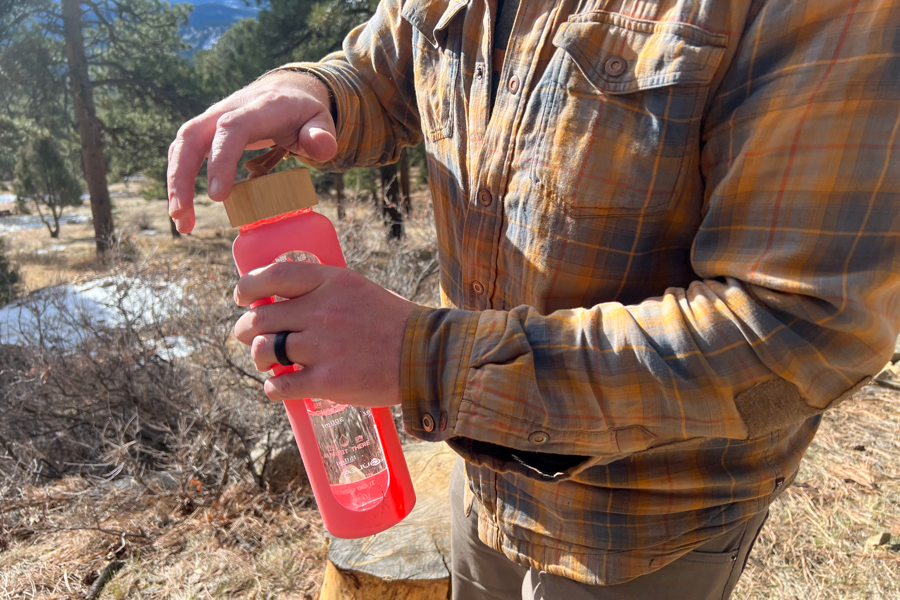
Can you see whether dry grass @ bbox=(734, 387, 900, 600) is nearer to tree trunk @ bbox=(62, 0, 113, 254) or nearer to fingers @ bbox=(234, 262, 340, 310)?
fingers @ bbox=(234, 262, 340, 310)

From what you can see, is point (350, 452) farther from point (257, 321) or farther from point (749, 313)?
point (749, 313)

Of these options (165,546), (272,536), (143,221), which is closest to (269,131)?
(272,536)

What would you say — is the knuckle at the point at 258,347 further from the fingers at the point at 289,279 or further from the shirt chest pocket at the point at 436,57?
the shirt chest pocket at the point at 436,57

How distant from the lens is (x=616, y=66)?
86 centimetres

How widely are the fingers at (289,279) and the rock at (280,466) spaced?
2905mm

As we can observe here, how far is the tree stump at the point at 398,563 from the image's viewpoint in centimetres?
204

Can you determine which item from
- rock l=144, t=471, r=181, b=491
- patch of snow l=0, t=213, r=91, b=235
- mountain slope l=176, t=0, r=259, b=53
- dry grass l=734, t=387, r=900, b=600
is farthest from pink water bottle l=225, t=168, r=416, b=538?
mountain slope l=176, t=0, r=259, b=53

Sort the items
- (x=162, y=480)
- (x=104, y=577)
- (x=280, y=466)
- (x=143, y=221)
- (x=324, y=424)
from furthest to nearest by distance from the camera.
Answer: (x=143, y=221)
(x=162, y=480)
(x=280, y=466)
(x=104, y=577)
(x=324, y=424)

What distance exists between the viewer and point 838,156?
673 millimetres

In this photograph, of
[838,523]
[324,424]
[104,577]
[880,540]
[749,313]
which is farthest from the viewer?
[104,577]

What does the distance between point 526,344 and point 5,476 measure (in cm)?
428

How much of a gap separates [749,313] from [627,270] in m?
0.25

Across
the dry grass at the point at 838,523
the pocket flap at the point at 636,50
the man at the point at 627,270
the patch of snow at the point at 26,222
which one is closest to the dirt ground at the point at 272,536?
the dry grass at the point at 838,523

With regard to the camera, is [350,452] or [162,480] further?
[162,480]
